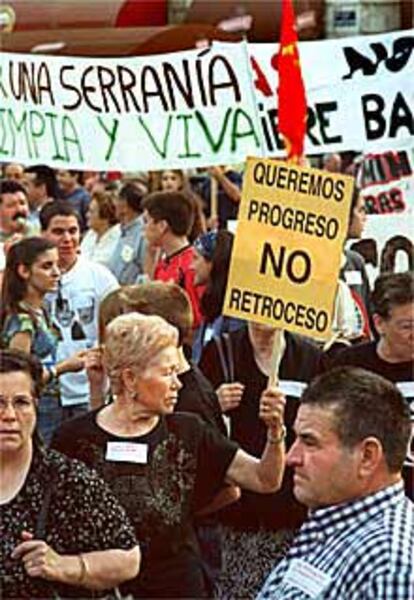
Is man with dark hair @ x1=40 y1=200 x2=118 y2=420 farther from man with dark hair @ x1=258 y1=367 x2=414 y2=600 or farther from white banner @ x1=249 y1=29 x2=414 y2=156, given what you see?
man with dark hair @ x1=258 y1=367 x2=414 y2=600

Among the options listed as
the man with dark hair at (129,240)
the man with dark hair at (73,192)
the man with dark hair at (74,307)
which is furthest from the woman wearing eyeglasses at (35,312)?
the man with dark hair at (73,192)

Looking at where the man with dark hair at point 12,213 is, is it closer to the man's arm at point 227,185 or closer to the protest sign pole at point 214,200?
the man's arm at point 227,185

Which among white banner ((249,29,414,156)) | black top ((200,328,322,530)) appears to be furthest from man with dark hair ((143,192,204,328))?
black top ((200,328,322,530))

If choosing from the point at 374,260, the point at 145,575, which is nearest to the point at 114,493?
the point at 145,575

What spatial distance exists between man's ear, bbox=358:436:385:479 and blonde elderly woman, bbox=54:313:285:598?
3.66ft

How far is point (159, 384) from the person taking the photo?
5766 mm

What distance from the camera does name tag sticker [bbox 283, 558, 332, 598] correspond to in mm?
4457

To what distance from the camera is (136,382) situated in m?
5.76

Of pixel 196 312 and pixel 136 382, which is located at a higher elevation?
pixel 136 382

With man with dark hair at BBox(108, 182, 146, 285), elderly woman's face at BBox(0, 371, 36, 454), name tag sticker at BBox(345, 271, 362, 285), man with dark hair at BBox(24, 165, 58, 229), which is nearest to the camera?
elderly woman's face at BBox(0, 371, 36, 454)

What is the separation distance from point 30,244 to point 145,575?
9.02 ft

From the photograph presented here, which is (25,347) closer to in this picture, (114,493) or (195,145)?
(195,145)

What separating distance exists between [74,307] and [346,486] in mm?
4083

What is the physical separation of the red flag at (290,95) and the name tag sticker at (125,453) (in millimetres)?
1472
